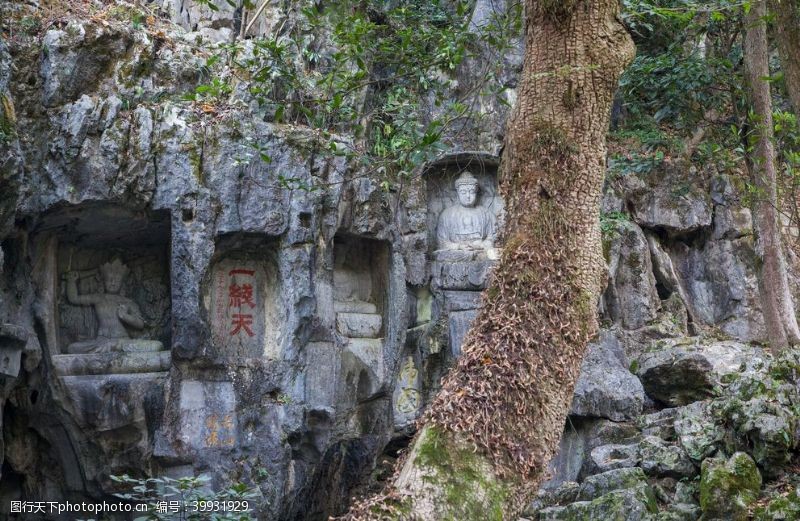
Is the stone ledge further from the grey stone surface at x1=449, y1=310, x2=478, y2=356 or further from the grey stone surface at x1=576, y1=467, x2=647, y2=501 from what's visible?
the grey stone surface at x1=576, y1=467, x2=647, y2=501

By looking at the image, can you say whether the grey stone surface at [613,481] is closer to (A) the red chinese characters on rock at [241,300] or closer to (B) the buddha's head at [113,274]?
(A) the red chinese characters on rock at [241,300]

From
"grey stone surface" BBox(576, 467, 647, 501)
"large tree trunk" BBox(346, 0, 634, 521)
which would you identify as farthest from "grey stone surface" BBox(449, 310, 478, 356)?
"large tree trunk" BBox(346, 0, 634, 521)

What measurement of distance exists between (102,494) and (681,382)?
20.4 ft

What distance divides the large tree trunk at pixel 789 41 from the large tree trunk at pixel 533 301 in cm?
244

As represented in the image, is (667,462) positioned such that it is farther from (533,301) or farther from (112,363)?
(112,363)

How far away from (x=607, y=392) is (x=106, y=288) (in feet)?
18.4

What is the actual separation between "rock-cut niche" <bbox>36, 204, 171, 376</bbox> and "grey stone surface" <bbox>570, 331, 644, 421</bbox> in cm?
450

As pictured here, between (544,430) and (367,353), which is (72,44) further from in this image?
(544,430)

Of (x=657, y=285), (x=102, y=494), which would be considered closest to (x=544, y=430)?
(x=102, y=494)

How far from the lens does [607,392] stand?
977 centimetres

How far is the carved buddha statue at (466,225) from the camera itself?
1117 cm

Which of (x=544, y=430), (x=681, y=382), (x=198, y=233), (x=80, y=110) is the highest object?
(x=80, y=110)

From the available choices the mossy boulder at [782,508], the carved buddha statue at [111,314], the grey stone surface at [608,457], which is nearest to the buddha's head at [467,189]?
the grey stone surface at [608,457]

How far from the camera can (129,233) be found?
9570 mm
